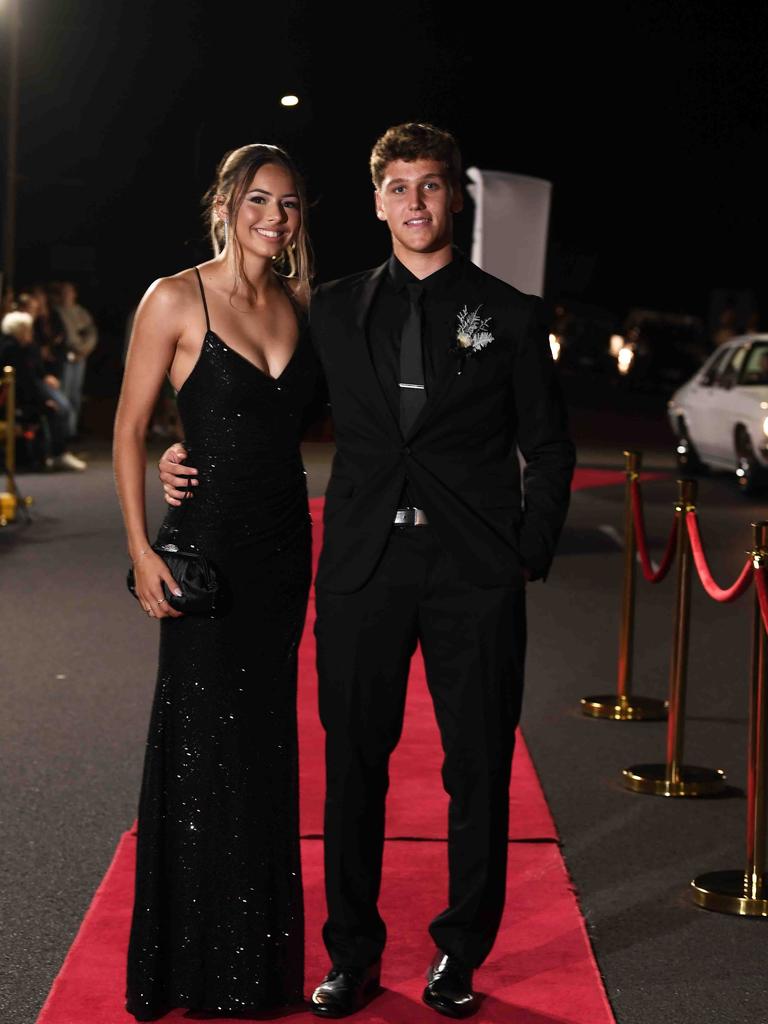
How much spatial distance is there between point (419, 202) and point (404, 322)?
278mm

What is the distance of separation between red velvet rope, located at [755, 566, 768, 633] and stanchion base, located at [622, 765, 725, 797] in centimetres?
141

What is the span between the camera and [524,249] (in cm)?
1289

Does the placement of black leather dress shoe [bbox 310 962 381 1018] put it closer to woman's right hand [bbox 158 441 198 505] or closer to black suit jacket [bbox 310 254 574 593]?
black suit jacket [bbox 310 254 574 593]

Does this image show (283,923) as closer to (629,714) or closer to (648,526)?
(629,714)

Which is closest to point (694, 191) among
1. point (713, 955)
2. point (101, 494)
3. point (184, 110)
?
point (184, 110)

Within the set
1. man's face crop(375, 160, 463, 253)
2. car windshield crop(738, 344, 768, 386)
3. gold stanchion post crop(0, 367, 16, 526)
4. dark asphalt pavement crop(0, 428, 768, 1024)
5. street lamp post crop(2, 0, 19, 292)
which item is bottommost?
dark asphalt pavement crop(0, 428, 768, 1024)

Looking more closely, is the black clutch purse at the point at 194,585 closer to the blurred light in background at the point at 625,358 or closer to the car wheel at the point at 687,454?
the car wheel at the point at 687,454

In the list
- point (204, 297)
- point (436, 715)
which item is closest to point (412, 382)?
point (204, 297)

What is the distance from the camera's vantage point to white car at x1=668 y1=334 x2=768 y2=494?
693 inches

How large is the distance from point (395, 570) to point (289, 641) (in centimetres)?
36

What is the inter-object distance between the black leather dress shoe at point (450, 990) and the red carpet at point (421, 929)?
0.03 meters

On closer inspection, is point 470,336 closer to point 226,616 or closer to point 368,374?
point 368,374

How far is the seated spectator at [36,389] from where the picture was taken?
17531 mm

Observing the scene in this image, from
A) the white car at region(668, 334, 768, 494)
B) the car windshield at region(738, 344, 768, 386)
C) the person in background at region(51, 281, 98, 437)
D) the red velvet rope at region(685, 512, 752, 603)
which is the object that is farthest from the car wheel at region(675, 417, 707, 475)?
the red velvet rope at region(685, 512, 752, 603)
